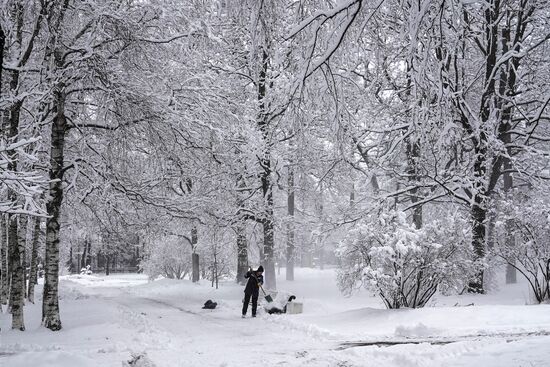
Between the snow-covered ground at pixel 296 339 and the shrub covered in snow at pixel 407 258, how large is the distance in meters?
0.77

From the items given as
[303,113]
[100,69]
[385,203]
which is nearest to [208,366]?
[303,113]

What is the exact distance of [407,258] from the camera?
428 inches

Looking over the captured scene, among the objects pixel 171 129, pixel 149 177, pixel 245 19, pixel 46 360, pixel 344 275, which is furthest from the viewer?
pixel 149 177

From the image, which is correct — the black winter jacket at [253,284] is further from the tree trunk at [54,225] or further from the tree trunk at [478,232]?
the tree trunk at [478,232]

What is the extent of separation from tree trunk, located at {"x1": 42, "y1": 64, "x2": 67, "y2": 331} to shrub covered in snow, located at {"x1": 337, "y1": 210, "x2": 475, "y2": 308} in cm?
698

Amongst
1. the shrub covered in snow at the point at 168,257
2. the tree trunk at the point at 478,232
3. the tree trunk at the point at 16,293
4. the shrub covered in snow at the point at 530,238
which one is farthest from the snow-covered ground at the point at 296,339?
the shrub covered in snow at the point at 168,257

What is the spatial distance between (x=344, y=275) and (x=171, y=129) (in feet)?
19.0

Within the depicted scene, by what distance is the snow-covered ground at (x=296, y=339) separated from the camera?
6781 millimetres

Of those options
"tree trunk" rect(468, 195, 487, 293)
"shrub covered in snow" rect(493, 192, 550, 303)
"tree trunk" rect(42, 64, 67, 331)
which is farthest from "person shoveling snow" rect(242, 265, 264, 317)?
"shrub covered in snow" rect(493, 192, 550, 303)

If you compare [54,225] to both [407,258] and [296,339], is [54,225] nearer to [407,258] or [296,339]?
[296,339]

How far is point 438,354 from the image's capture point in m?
6.98

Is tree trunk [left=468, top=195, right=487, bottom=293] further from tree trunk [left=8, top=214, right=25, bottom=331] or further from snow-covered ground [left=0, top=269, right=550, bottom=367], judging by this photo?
tree trunk [left=8, top=214, right=25, bottom=331]

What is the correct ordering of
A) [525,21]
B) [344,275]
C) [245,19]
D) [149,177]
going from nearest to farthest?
[245,19] → [344,275] → [149,177] → [525,21]

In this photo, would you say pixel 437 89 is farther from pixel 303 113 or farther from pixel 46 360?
pixel 46 360
